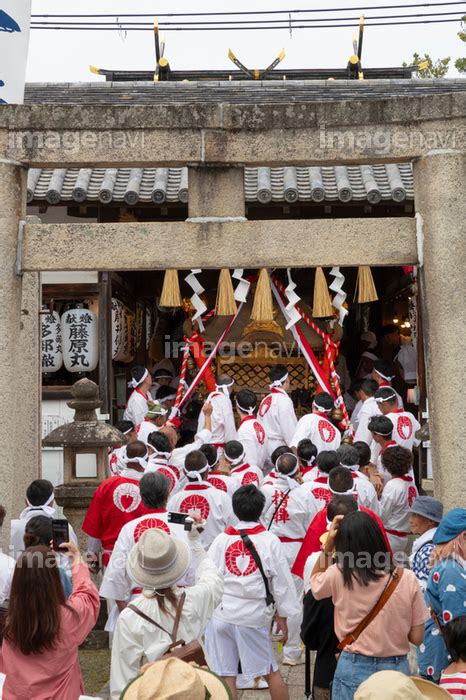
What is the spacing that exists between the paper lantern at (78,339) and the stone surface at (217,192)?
5699 mm

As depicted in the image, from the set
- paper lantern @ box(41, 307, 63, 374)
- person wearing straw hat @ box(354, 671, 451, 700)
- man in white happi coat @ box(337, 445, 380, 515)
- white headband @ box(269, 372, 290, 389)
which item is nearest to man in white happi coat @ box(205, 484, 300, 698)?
man in white happi coat @ box(337, 445, 380, 515)

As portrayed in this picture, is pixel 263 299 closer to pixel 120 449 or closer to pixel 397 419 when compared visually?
pixel 397 419

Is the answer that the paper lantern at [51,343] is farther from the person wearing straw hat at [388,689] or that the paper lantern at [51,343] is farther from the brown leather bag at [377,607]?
the person wearing straw hat at [388,689]

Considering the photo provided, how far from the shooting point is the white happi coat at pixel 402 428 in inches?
379

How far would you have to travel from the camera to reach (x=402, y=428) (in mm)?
9641

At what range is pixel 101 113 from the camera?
22.7 ft

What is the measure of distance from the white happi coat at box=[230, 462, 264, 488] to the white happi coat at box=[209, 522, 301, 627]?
262 centimetres

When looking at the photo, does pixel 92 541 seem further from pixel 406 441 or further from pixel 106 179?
pixel 106 179

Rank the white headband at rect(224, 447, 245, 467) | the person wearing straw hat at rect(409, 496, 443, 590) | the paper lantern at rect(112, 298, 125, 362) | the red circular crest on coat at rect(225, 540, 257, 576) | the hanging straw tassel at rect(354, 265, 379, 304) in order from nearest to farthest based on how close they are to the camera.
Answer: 1. the person wearing straw hat at rect(409, 496, 443, 590)
2. the red circular crest on coat at rect(225, 540, 257, 576)
3. the white headband at rect(224, 447, 245, 467)
4. the hanging straw tassel at rect(354, 265, 379, 304)
5. the paper lantern at rect(112, 298, 125, 362)

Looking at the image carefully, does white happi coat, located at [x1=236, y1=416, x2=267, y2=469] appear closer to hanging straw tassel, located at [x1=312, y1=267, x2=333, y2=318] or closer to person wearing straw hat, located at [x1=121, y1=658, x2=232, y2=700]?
hanging straw tassel, located at [x1=312, y1=267, x2=333, y2=318]

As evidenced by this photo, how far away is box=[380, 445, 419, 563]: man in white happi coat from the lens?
24.7 feet

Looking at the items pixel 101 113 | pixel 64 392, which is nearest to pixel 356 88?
pixel 64 392

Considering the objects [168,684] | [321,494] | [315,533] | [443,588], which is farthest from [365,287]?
[168,684]

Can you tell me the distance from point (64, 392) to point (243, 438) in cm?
342
